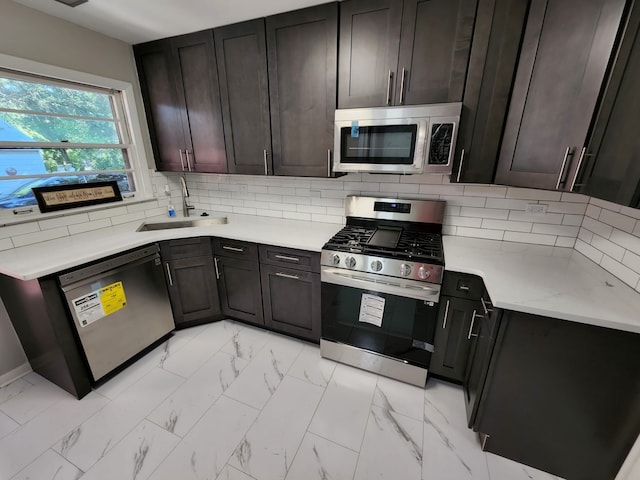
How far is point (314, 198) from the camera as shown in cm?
239

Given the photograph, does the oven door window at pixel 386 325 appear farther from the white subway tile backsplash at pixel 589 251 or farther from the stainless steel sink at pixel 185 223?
the stainless steel sink at pixel 185 223

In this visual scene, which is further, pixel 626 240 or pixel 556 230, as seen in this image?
pixel 556 230

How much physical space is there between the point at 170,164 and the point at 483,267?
2.68 metres

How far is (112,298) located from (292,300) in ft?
4.05

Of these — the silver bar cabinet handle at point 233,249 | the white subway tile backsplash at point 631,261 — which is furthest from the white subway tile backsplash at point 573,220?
the silver bar cabinet handle at point 233,249

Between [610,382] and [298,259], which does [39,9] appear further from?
[610,382]

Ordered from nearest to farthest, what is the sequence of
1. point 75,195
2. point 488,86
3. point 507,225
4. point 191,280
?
point 488,86 → point 507,225 → point 75,195 → point 191,280

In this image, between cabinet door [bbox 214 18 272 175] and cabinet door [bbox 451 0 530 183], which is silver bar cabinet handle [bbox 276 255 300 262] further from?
cabinet door [bbox 451 0 530 183]

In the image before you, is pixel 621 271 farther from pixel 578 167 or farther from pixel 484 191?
pixel 484 191

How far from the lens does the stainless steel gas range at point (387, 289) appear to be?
1643 mm

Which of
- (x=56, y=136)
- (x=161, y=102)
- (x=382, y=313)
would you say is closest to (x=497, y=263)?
(x=382, y=313)

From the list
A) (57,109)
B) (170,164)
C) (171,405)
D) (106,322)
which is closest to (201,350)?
(171,405)

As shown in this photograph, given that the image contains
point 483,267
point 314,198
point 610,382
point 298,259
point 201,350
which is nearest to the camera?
point 610,382

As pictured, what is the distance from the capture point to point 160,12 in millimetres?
Answer: 1745
